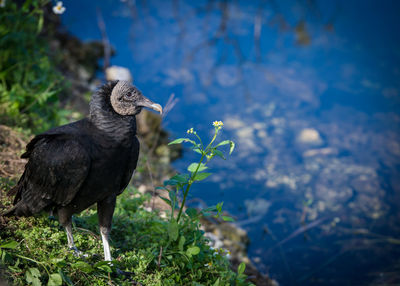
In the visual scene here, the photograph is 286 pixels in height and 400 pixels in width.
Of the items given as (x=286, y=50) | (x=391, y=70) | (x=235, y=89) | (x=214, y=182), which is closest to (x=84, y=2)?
(x=235, y=89)

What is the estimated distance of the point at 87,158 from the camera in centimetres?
216

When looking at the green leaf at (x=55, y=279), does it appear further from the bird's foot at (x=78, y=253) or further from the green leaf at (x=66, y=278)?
the bird's foot at (x=78, y=253)

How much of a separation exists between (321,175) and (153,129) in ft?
8.18

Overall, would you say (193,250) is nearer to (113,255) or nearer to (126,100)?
(113,255)

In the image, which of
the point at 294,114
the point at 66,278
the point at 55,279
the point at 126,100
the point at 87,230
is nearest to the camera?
the point at 55,279

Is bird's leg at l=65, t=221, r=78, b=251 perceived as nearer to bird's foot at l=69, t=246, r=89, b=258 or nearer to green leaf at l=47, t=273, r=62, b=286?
bird's foot at l=69, t=246, r=89, b=258

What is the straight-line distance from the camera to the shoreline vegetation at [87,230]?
2229 millimetres

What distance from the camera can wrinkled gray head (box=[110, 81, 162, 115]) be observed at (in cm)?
230

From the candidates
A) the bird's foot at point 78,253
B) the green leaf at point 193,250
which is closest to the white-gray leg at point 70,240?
the bird's foot at point 78,253

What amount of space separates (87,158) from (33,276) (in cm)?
71

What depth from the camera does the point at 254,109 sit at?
19.8ft

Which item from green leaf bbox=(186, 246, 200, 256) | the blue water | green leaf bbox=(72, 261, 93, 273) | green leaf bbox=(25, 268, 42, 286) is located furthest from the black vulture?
the blue water

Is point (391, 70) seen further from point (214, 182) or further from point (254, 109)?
point (214, 182)

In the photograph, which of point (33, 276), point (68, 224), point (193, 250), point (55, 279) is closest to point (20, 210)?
point (68, 224)
